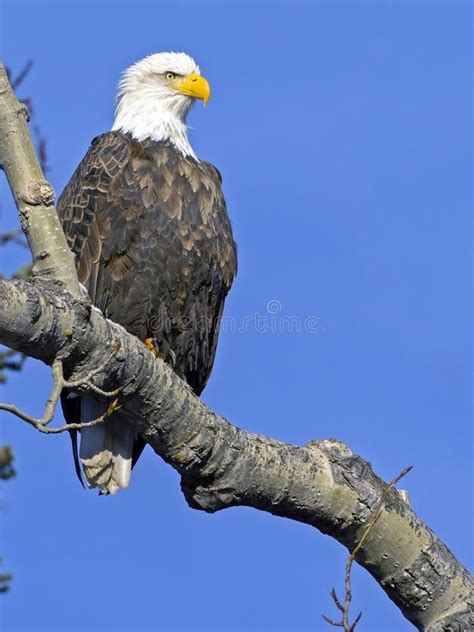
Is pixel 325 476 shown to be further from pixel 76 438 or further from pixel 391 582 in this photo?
pixel 76 438

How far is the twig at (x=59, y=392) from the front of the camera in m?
2.88

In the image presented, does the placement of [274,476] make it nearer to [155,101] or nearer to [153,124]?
[153,124]

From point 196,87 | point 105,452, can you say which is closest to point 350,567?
point 105,452

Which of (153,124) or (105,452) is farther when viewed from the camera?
(153,124)

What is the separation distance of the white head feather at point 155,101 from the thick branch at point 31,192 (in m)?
2.14

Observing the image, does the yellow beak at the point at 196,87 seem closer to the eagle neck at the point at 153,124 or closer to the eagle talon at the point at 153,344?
the eagle neck at the point at 153,124

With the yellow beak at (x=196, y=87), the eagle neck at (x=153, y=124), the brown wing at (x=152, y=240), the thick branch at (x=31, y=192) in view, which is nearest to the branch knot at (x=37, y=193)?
the thick branch at (x=31, y=192)

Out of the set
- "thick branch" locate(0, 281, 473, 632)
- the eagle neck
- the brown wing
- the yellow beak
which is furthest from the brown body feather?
"thick branch" locate(0, 281, 473, 632)

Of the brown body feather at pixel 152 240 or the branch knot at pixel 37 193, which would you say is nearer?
the branch knot at pixel 37 193

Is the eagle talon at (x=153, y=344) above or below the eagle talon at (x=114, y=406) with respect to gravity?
above

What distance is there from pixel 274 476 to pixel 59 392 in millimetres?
994

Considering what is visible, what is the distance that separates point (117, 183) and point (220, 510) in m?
1.90

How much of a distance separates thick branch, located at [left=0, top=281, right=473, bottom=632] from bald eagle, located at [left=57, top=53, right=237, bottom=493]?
124 centimetres

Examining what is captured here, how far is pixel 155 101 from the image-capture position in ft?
19.5
